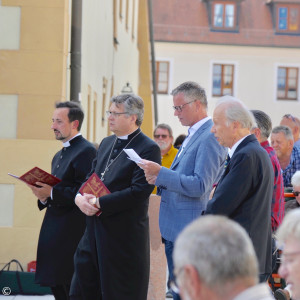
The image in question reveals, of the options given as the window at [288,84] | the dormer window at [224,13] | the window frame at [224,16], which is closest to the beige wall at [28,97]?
the window at [288,84]

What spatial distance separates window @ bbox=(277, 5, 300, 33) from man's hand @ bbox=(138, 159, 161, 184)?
43.5 metres

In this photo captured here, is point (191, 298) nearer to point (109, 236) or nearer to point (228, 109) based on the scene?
point (228, 109)

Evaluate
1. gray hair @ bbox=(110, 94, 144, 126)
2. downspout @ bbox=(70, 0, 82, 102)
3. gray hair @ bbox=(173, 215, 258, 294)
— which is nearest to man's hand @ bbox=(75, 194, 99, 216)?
gray hair @ bbox=(110, 94, 144, 126)

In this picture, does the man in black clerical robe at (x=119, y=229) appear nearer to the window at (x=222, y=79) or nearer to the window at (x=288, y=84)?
the window at (x=222, y=79)

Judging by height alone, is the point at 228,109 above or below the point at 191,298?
above

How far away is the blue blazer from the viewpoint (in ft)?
21.4

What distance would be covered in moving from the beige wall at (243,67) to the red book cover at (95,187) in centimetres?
4068

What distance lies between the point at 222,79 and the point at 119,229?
41.6 m

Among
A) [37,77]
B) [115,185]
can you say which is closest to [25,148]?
[37,77]

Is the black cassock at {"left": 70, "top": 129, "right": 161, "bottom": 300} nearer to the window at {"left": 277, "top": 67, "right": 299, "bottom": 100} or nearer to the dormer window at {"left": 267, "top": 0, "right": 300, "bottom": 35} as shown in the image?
the window at {"left": 277, "top": 67, "right": 299, "bottom": 100}

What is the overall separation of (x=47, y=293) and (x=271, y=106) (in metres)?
39.2

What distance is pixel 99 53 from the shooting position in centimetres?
1722

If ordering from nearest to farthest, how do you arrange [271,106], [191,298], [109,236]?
[191,298] → [109,236] → [271,106]

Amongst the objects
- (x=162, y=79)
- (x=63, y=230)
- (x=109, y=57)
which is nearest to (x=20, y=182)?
(x=63, y=230)
